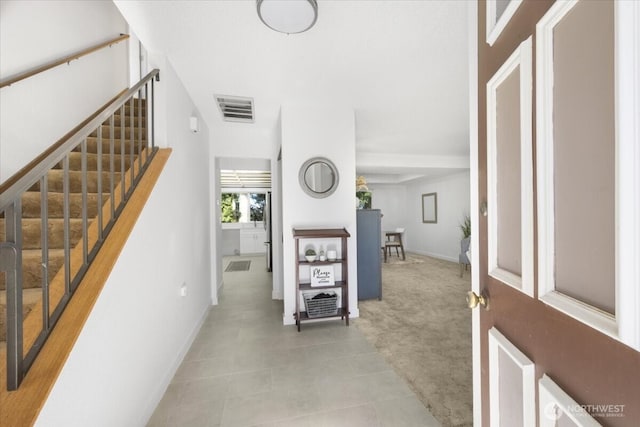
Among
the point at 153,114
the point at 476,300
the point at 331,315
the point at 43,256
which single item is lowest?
the point at 331,315

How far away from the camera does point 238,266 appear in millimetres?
6031

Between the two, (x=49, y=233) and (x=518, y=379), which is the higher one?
(x=49, y=233)

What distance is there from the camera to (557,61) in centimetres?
54

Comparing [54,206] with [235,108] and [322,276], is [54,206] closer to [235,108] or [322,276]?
[235,108]

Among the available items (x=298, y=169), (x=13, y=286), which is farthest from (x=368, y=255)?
(x=13, y=286)

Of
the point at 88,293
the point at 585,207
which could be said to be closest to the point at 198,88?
the point at 88,293

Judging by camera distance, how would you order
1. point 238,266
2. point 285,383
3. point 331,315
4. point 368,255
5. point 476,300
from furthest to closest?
point 238,266 < point 368,255 < point 331,315 < point 285,383 < point 476,300

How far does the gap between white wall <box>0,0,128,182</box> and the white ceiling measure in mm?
911

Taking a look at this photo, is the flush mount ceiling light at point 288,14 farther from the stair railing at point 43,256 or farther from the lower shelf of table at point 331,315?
the lower shelf of table at point 331,315

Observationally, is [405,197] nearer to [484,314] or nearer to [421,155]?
[421,155]

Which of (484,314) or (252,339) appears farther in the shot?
(252,339)

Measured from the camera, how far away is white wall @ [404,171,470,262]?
6.22 meters

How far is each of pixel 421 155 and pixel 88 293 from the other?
572cm

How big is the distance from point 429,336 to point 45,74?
4076 millimetres
